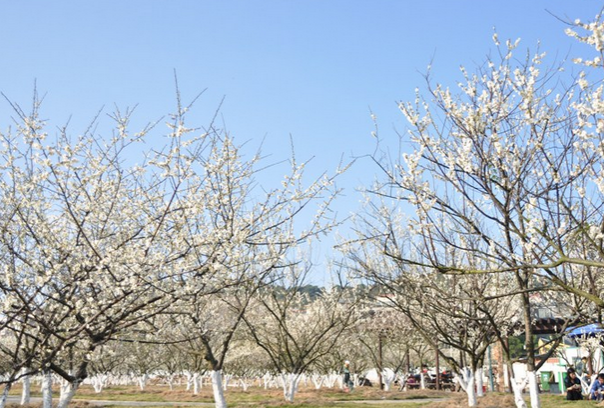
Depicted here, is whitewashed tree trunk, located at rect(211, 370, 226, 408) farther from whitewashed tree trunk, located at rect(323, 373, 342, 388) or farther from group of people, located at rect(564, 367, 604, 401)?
whitewashed tree trunk, located at rect(323, 373, 342, 388)

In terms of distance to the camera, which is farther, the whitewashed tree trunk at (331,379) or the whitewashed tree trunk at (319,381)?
the whitewashed tree trunk at (331,379)

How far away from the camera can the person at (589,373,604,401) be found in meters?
20.3

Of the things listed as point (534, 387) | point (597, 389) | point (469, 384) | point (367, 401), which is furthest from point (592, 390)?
point (534, 387)

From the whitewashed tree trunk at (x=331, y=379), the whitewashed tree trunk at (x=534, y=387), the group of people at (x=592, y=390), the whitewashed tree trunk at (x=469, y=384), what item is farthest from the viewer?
the whitewashed tree trunk at (x=331, y=379)

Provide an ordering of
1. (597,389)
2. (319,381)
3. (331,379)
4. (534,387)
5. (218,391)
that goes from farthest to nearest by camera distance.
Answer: (319,381) < (331,379) < (597,389) < (218,391) < (534,387)

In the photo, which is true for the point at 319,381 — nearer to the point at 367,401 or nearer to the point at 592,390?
the point at 367,401

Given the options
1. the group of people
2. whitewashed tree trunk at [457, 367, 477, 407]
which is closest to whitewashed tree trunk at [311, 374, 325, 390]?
the group of people

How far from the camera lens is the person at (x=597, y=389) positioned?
66.6ft

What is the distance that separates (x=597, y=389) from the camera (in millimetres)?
20672

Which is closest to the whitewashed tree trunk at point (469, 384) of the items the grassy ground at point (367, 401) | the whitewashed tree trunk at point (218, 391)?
the grassy ground at point (367, 401)

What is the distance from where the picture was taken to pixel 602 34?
18.6ft

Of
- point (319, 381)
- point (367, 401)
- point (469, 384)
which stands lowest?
point (367, 401)

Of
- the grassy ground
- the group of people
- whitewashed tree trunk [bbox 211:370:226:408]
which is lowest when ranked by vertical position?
the grassy ground

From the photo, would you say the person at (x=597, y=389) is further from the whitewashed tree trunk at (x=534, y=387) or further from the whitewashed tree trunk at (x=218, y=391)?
the whitewashed tree trunk at (x=218, y=391)
